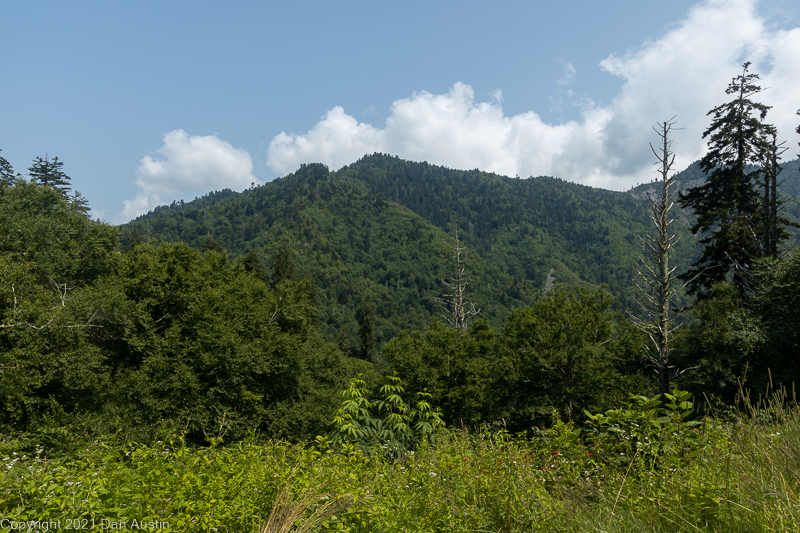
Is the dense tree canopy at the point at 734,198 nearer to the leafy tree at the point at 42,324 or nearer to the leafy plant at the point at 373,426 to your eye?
the leafy plant at the point at 373,426

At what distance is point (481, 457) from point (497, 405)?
63.2 ft

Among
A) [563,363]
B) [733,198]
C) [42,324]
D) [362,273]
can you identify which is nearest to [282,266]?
[42,324]

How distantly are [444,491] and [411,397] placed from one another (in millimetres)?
19079

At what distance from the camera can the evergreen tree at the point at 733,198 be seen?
1744cm

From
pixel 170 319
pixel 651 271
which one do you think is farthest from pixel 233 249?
pixel 651 271

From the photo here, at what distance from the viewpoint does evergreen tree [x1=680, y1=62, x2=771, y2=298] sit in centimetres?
1744

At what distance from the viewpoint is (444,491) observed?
3.35 metres

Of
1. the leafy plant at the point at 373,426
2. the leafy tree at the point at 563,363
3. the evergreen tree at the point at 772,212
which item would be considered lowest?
the leafy tree at the point at 563,363

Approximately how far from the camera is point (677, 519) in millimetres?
2422

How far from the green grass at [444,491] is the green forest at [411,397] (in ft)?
0.08

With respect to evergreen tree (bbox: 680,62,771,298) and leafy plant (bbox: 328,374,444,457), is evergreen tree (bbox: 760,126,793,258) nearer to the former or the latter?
evergreen tree (bbox: 680,62,771,298)

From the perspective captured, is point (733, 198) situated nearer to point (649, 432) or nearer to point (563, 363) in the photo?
point (563, 363)

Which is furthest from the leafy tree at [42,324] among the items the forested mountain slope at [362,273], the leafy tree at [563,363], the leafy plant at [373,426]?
the forested mountain slope at [362,273]

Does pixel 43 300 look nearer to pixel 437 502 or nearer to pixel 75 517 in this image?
pixel 75 517
